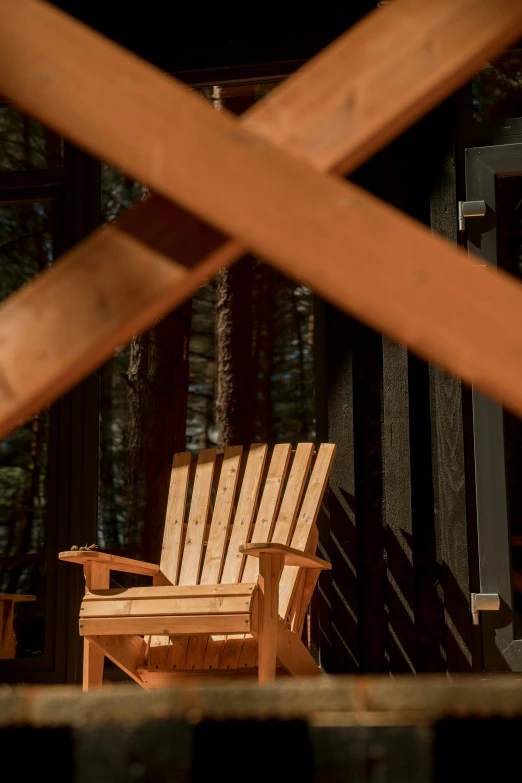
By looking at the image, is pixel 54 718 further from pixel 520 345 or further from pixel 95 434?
pixel 95 434

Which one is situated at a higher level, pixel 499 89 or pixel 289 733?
pixel 499 89

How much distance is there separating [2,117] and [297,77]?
761 cm

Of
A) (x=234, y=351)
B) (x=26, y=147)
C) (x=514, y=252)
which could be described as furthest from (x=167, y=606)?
(x=26, y=147)

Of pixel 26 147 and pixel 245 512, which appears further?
pixel 26 147

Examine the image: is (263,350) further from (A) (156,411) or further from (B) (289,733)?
(B) (289,733)

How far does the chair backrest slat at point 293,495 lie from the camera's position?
3.91 meters

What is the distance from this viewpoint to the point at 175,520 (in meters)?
4.15

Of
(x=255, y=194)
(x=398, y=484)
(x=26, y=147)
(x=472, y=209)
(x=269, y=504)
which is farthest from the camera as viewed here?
(x=26, y=147)

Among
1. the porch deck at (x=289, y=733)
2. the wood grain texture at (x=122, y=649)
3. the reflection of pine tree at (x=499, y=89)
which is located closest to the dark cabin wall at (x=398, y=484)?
the reflection of pine tree at (x=499, y=89)

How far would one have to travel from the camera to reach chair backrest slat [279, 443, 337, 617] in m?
3.80

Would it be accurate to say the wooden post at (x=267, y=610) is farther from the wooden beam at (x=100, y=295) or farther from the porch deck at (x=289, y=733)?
the porch deck at (x=289, y=733)

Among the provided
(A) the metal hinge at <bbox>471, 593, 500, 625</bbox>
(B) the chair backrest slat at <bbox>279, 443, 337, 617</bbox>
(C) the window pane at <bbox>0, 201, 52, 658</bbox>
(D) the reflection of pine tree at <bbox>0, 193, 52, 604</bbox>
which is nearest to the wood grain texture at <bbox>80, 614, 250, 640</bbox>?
(B) the chair backrest slat at <bbox>279, 443, 337, 617</bbox>

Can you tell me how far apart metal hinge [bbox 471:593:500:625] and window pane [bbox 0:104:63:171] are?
567cm

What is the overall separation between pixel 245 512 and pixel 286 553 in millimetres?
875
